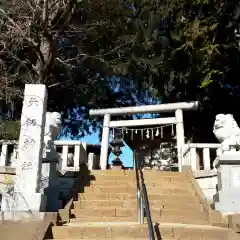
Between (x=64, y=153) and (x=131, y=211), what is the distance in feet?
12.3

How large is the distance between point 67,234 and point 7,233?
93cm

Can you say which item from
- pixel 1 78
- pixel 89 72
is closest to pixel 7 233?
pixel 1 78

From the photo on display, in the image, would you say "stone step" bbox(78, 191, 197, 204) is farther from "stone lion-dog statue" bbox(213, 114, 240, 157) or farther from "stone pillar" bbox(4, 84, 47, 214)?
"stone pillar" bbox(4, 84, 47, 214)

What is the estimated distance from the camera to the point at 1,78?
1087cm

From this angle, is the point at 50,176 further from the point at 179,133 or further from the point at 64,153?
the point at 179,133

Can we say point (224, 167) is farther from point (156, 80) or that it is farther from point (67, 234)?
point (156, 80)

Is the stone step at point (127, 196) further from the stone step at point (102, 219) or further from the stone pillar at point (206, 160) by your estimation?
the stone pillar at point (206, 160)

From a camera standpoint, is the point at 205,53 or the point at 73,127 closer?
the point at 205,53

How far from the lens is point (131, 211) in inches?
289

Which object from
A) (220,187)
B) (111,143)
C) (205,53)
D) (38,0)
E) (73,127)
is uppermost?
(38,0)

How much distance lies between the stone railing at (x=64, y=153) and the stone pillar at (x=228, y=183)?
4.51 metres

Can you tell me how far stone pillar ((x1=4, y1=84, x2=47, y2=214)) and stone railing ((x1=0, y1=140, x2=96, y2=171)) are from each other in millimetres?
3379

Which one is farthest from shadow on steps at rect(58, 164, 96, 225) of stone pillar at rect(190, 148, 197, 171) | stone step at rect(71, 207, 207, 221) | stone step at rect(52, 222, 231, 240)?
stone pillar at rect(190, 148, 197, 171)

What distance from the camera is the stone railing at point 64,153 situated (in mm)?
9535
